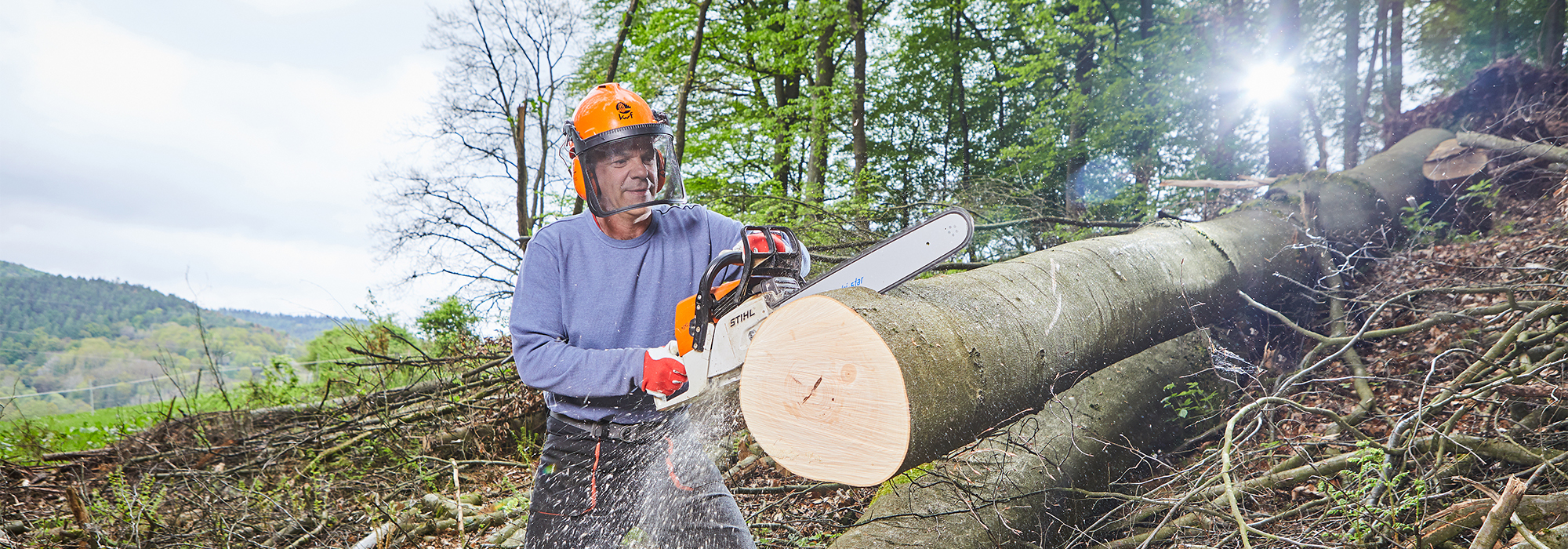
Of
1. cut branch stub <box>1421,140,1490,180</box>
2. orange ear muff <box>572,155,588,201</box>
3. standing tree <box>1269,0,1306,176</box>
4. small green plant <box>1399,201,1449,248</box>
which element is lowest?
orange ear muff <box>572,155,588,201</box>

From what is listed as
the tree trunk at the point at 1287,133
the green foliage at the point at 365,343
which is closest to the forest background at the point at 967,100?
the tree trunk at the point at 1287,133

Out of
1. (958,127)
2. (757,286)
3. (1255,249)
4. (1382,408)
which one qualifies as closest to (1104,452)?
(1382,408)

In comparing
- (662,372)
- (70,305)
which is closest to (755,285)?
(662,372)

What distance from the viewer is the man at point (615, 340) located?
172cm

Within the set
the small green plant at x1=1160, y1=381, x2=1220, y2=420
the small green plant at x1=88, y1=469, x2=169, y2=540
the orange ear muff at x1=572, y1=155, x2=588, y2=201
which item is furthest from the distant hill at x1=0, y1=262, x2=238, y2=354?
the small green plant at x1=1160, y1=381, x2=1220, y2=420

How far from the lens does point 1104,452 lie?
264 centimetres

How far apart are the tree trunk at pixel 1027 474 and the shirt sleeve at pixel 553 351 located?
941mm

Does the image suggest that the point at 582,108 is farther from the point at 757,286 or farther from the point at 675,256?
the point at 757,286

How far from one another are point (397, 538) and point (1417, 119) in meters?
8.56

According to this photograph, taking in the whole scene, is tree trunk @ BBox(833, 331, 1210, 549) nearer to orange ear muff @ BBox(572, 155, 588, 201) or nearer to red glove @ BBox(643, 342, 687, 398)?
red glove @ BBox(643, 342, 687, 398)

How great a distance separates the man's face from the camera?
1.93 metres

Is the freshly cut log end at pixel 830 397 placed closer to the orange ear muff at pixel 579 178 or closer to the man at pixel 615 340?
the man at pixel 615 340

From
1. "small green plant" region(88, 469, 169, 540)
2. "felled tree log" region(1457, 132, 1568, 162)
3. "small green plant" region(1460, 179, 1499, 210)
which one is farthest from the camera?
"small green plant" region(1460, 179, 1499, 210)

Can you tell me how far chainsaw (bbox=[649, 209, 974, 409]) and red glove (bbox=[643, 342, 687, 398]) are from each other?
1 centimetres
